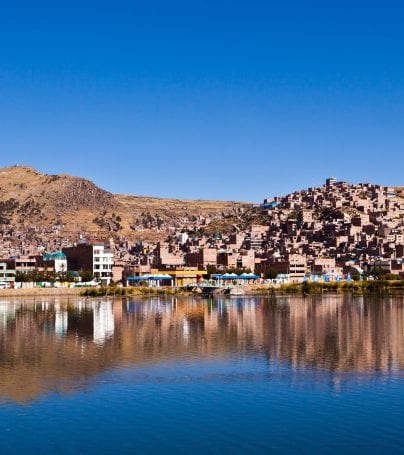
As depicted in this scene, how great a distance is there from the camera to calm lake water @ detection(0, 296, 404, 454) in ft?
85.1

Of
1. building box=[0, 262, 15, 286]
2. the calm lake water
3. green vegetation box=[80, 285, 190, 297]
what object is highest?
building box=[0, 262, 15, 286]

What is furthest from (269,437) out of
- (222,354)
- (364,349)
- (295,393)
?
(364,349)

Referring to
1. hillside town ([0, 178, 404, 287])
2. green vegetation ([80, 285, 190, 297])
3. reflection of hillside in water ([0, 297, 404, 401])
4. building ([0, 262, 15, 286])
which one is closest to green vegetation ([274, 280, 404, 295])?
hillside town ([0, 178, 404, 287])

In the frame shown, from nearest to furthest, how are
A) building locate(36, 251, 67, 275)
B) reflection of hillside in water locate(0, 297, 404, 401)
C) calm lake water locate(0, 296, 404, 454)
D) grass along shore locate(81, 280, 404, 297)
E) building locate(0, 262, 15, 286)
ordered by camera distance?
calm lake water locate(0, 296, 404, 454) < reflection of hillside in water locate(0, 297, 404, 401) < grass along shore locate(81, 280, 404, 297) < building locate(0, 262, 15, 286) < building locate(36, 251, 67, 275)

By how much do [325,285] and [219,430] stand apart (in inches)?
4600

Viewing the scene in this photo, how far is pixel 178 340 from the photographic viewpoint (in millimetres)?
53562

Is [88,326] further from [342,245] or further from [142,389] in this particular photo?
[342,245]

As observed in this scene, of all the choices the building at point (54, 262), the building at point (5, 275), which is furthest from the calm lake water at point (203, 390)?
the building at point (54, 262)

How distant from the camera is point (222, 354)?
45.4 m

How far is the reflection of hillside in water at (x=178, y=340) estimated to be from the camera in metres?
39.8

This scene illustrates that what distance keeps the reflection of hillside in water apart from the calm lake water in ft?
0.38

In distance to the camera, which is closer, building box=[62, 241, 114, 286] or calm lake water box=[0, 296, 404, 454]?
calm lake water box=[0, 296, 404, 454]

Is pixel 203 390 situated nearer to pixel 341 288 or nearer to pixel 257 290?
pixel 257 290

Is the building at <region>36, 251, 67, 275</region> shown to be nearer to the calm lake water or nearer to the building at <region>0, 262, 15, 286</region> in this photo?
the building at <region>0, 262, 15, 286</region>
